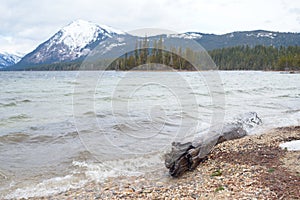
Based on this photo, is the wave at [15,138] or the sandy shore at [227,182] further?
the wave at [15,138]

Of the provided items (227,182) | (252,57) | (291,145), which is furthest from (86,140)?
(252,57)

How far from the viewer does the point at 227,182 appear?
246 inches

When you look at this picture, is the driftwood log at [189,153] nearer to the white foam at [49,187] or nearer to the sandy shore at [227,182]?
the sandy shore at [227,182]

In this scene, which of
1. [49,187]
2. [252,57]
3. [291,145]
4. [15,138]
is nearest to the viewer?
[49,187]

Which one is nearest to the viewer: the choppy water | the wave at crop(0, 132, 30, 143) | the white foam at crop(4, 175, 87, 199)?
the white foam at crop(4, 175, 87, 199)

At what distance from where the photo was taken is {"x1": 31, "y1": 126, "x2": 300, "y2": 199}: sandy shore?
5.66 m

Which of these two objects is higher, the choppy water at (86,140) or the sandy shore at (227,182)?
the sandy shore at (227,182)

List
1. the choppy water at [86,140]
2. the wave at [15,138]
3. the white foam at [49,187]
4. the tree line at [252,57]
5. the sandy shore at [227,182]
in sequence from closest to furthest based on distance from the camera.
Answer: the sandy shore at [227,182] → the white foam at [49,187] → the choppy water at [86,140] → the wave at [15,138] → the tree line at [252,57]

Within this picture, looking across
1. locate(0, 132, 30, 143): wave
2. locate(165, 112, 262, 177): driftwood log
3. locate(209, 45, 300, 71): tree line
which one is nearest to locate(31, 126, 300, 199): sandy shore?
locate(165, 112, 262, 177): driftwood log

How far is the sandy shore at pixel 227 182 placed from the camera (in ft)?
18.6

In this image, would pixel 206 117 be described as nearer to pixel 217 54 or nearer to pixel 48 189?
pixel 48 189

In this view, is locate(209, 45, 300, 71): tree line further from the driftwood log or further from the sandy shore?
the sandy shore

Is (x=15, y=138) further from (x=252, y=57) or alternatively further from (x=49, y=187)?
(x=252, y=57)

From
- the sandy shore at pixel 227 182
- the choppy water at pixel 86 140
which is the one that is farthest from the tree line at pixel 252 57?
the sandy shore at pixel 227 182
